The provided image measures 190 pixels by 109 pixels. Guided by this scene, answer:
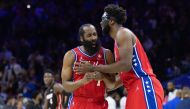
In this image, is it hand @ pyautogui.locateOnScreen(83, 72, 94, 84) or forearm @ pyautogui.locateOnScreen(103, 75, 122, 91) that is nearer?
Result: hand @ pyautogui.locateOnScreen(83, 72, 94, 84)

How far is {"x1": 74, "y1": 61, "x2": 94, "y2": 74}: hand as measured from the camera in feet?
16.9

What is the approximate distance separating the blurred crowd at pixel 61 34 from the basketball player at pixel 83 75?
8.37 meters

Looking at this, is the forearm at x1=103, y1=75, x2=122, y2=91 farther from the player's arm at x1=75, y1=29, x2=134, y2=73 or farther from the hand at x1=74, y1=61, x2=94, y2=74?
the player's arm at x1=75, y1=29, x2=134, y2=73

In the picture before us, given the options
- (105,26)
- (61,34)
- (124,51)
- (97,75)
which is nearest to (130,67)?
(124,51)

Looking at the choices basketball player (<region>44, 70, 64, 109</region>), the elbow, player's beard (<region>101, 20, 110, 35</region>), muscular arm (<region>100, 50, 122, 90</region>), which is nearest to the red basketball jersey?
muscular arm (<region>100, 50, 122, 90</region>)

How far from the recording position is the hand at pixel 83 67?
5148mm

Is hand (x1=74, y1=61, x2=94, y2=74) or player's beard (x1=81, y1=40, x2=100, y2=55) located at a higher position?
player's beard (x1=81, y1=40, x2=100, y2=55)

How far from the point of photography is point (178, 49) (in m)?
15.7

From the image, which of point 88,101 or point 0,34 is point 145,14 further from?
point 88,101

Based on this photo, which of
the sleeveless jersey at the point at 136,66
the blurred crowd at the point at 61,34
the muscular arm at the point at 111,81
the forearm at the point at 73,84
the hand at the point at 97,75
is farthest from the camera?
the blurred crowd at the point at 61,34

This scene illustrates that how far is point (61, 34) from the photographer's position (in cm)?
1694

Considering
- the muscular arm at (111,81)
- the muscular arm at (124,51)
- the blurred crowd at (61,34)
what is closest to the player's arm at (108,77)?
the muscular arm at (111,81)

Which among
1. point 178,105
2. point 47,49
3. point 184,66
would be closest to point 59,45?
point 47,49

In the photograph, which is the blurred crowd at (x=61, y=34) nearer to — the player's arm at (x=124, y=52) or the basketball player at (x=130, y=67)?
the basketball player at (x=130, y=67)
